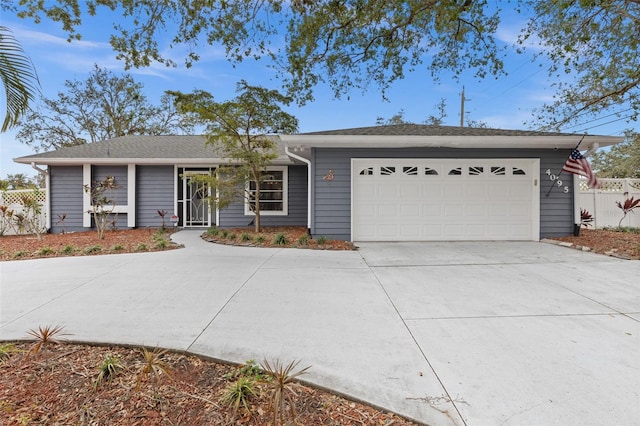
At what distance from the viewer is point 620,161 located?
23391mm

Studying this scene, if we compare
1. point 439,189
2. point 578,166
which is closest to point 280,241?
point 439,189

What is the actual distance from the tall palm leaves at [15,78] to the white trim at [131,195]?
7864 millimetres

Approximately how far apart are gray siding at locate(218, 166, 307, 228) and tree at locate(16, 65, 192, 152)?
11472 millimetres

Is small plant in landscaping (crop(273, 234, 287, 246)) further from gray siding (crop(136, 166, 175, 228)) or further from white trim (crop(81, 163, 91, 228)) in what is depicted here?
white trim (crop(81, 163, 91, 228))

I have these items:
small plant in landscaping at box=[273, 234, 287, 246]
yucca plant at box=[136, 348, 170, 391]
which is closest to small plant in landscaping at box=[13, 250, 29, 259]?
small plant in landscaping at box=[273, 234, 287, 246]

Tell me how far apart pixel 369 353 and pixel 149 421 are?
4.89 ft

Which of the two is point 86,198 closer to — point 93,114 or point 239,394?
point 239,394

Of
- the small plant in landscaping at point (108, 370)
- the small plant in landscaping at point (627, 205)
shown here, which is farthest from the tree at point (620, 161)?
the small plant in landscaping at point (108, 370)

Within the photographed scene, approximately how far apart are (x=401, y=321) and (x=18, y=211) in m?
12.9

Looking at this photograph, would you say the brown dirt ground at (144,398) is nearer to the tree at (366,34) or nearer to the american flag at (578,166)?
the tree at (366,34)

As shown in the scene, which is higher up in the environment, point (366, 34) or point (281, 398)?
point (366, 34)

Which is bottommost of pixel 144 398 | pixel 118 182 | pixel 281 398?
pixel 144 398

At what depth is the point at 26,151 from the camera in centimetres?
2073

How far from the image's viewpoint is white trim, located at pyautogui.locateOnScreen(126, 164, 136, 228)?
10.4 meters
